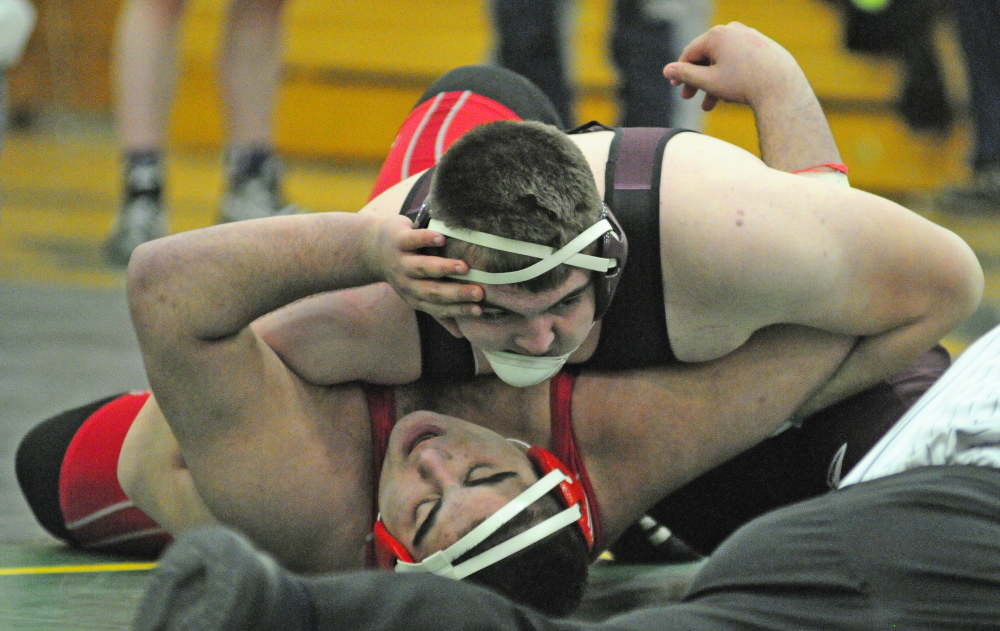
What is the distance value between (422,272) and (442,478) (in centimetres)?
28

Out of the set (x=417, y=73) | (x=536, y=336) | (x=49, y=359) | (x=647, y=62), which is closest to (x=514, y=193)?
(x=536, y=336)

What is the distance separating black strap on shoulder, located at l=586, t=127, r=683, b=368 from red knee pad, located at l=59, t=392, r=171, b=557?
0.74 metres

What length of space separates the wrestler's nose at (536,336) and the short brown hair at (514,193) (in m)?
0.05

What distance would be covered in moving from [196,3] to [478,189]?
5.64 meters

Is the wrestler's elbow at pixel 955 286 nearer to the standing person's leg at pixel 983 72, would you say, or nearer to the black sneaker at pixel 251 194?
the standing person's leg at pixel 983 72

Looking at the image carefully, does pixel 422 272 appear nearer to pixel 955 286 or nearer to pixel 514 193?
pixel 514 193

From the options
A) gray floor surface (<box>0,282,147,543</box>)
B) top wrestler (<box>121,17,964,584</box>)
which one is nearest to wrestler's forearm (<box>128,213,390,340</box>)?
top wrestler (<box>121,17,964,584</box>)

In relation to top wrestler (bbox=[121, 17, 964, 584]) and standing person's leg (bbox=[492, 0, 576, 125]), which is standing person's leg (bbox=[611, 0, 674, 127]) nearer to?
standing person's leg (bbox=[492, 0, 576, 125])

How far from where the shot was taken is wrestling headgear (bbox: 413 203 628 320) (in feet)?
4.98

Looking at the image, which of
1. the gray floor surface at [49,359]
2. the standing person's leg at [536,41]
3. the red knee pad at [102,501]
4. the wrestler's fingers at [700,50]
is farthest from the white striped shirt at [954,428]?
the standing person's leg at [536,41]

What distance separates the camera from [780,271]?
67.4 inches

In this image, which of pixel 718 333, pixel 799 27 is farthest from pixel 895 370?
pixel 799 27

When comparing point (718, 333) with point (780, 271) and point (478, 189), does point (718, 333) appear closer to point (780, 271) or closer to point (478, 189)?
point (780, 271)

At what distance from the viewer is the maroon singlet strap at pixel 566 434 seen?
180 cm
